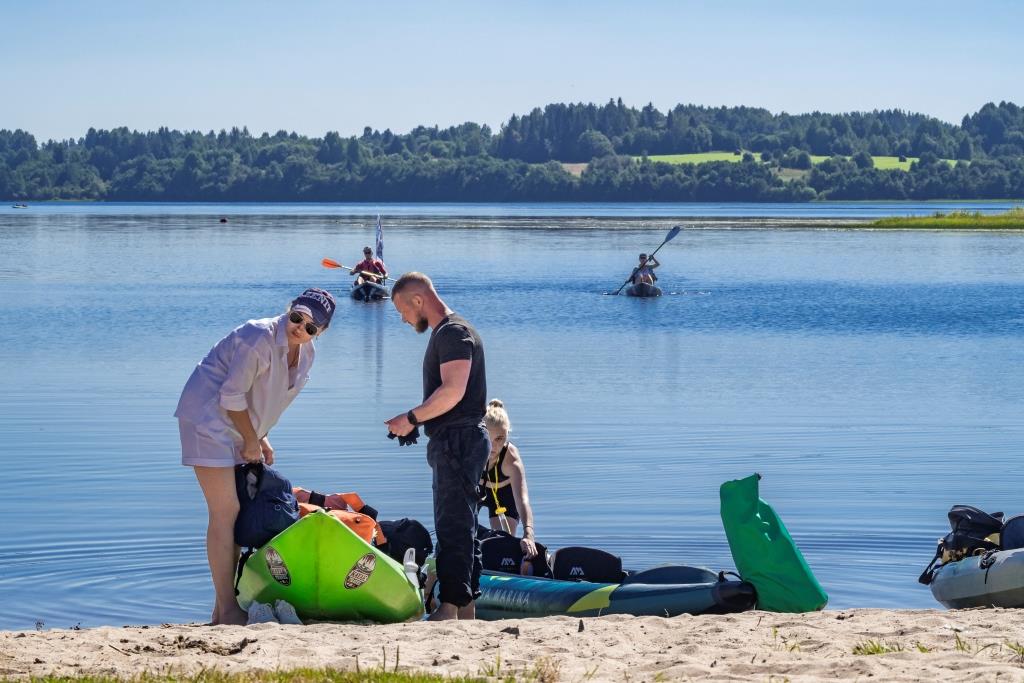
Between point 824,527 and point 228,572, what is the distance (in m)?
5.66

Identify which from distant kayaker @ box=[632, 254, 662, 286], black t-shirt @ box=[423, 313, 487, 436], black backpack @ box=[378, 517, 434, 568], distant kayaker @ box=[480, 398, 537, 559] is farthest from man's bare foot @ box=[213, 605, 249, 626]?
distant kayaker @ box=[632, 254, 662, 286]

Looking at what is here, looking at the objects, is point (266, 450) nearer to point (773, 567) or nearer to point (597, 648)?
point (597, 648)

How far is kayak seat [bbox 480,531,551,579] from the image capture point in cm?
923

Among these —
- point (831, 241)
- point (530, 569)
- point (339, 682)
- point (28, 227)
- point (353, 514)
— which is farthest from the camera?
point (28, 227)

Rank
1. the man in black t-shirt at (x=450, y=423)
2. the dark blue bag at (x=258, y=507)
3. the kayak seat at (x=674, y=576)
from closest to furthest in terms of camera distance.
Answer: the man in black t-shirt at (x=450, y=423) < the dark blue bag at (x=258, y=507) < the kayak seat at (x=674, y=576)

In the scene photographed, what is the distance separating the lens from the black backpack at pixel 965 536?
9125mm

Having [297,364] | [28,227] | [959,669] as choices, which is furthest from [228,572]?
[28,227]

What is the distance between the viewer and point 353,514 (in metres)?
8.41

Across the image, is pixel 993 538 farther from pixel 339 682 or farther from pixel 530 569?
pixel 339 682

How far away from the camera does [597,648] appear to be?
7090 millimetres

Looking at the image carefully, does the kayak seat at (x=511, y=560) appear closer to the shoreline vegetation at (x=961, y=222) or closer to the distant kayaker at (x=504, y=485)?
the distant kayaker at (x=504, y=485)

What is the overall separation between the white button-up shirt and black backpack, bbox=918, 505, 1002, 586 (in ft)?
13.7

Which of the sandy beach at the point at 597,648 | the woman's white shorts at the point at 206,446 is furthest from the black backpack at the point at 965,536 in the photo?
the woman's white shorts at the point at 206,446

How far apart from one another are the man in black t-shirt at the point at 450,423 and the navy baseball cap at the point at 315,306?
355 mm
